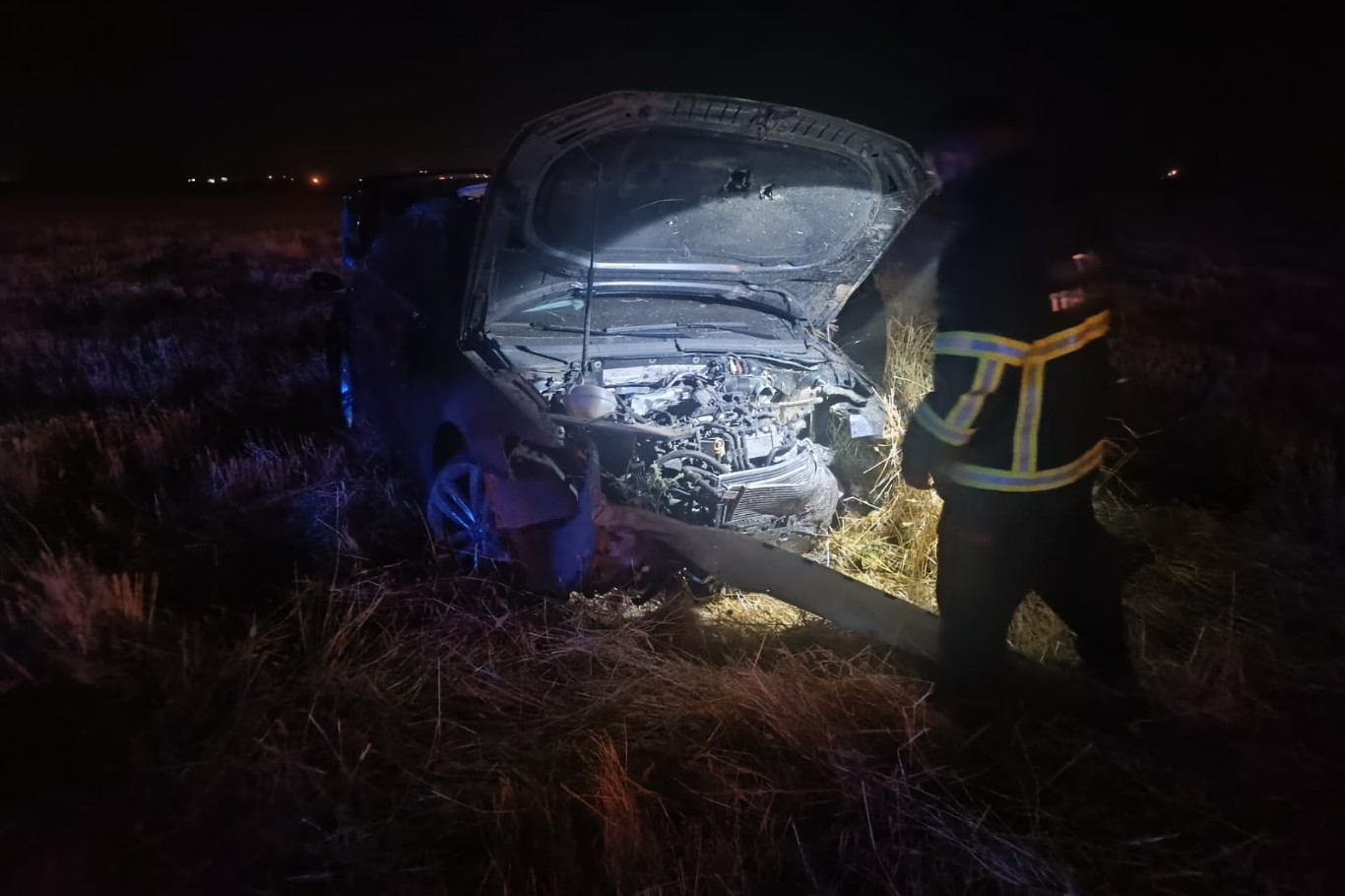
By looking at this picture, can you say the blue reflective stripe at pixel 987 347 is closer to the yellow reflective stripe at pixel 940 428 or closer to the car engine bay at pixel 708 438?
the yellow reflective stripe at pixel 940 428

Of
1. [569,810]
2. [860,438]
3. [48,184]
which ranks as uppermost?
[48,184]

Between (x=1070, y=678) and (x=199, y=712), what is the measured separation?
9.13 ft

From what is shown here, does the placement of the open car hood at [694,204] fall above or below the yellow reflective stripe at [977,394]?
above

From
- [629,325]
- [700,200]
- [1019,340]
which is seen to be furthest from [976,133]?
[629,325]

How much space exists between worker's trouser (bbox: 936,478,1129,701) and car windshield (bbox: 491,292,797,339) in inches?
78.1

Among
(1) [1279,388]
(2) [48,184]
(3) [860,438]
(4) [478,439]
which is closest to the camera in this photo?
(4) [478,439]

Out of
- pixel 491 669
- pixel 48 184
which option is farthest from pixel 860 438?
pixel 48 184

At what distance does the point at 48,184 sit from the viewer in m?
42.5

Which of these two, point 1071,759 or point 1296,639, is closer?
point 1071,759

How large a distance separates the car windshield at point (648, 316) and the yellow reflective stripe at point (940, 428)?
1.91 m

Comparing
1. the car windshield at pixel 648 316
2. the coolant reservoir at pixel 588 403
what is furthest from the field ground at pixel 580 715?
the car windshield at pixel 648 316

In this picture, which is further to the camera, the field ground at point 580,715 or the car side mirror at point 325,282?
the car side mirror at point 325,282

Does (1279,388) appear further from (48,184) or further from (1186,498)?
(48,184)

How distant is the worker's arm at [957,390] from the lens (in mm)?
2260
